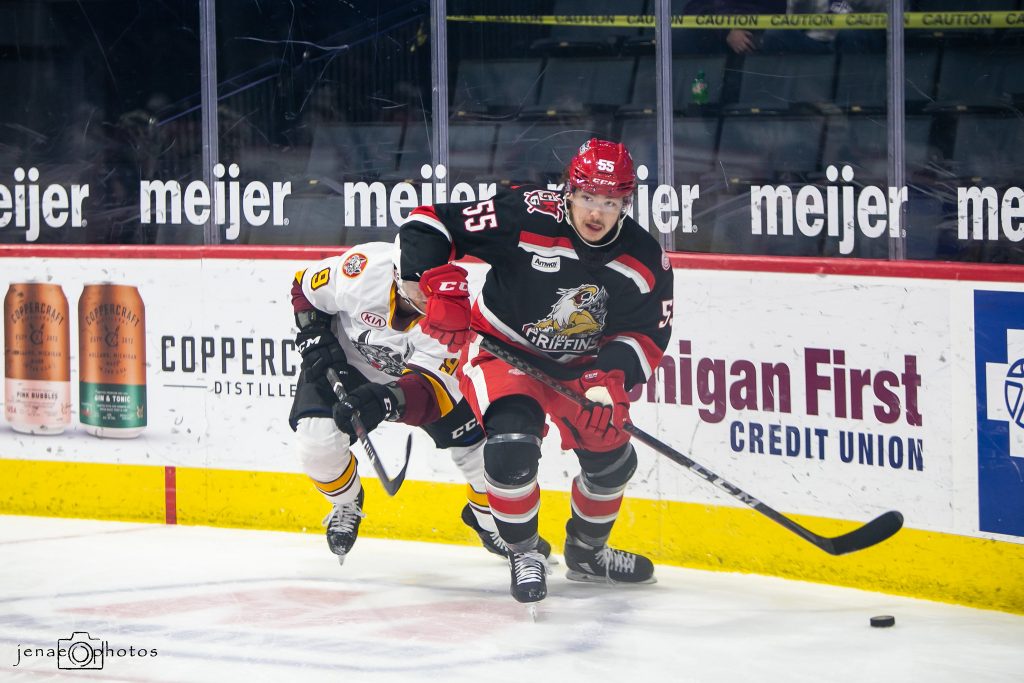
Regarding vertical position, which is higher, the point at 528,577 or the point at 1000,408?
the point at 1000,408

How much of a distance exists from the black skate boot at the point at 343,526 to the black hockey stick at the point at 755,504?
2.45 ft

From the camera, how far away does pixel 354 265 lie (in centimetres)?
373

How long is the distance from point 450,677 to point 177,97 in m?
Answer: 2.46

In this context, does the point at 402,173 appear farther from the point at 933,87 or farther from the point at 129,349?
the point at 933,87

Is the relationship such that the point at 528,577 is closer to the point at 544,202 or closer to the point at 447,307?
the point at 447,307

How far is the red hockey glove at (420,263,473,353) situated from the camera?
3227 millimetres

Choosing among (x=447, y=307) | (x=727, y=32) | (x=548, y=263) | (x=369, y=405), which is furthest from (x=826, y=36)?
(x=369, y=405)

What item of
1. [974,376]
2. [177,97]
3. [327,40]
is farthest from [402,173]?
[974,376]

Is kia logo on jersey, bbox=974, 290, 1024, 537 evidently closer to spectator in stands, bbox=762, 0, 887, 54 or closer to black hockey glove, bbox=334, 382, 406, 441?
spectator in stands, bbox=762, 0, 887, 54

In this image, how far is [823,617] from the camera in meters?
3.30

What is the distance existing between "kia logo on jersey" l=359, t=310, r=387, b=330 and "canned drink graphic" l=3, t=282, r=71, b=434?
4.53 ft

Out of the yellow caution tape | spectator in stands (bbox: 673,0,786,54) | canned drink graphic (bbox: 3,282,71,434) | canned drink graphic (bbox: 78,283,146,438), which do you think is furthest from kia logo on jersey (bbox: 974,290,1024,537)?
canned drink graphic (bbox: 3,282,71,434)

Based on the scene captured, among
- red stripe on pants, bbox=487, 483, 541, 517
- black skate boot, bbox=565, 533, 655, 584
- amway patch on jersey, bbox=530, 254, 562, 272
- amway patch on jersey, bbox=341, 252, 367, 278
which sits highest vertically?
amway patch on jersey, bbox=341, 252, 367, 278

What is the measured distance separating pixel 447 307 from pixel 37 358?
2027 millimetres
